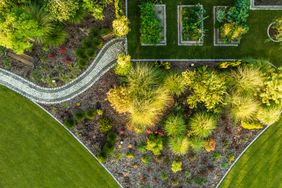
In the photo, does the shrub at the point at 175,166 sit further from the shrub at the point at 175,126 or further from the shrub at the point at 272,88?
the shrub at the point at 272,88

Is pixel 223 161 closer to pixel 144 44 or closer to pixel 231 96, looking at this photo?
pixel 231 96

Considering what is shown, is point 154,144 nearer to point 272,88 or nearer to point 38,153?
point 38,153

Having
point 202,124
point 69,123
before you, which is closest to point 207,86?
point 202,124

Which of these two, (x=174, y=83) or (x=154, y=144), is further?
(x=154, y=144)

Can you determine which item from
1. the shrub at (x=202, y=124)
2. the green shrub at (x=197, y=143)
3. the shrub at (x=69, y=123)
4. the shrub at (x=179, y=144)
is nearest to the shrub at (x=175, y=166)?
the shrub at (x=179, y=144)

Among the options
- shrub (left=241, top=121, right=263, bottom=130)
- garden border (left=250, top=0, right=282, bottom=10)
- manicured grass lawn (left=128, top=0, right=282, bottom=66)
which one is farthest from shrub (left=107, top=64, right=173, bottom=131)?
garden border (left=250, top=0, right=282, bottom=10)

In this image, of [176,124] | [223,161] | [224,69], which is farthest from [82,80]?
[223,161]
